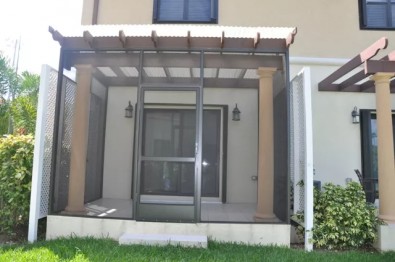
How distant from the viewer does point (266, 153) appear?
5723 millimetres

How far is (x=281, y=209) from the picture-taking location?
19.0 ft

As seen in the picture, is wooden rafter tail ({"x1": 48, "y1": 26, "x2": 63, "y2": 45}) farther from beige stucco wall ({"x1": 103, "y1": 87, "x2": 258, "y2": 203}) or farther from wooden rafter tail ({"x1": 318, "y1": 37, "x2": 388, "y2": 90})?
wooden rafter tail ({"x1": 318, "y1": 37, "x2": 388, "y2": 90})

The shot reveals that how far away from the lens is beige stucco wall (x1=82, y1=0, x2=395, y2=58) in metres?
7.94

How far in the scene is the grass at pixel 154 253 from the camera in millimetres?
4418

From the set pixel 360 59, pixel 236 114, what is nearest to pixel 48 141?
pixel 236 114

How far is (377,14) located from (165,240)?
7.40 metres

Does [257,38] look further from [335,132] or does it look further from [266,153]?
[335,132]

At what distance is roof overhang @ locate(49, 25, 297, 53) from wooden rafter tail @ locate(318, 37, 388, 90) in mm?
1300

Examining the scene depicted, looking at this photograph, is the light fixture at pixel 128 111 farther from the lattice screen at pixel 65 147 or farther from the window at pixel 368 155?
the window at pixel 368 155

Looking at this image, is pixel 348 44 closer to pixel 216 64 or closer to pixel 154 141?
pixel 216 64

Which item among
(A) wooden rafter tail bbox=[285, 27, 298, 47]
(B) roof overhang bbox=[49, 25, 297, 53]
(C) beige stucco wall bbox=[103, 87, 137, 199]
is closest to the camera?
(A) wooden rafter tail bbox=[285, 27, 298, 47]

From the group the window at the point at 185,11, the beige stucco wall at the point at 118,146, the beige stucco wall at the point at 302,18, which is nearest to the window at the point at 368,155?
the beige stucco wall at the point at 302,18

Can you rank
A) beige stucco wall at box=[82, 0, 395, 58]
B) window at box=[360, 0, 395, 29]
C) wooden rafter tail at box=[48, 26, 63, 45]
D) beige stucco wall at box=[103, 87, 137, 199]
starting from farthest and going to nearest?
beige stucco wall at box=[103, 87, 137, 199] → window at box=[360, 0, 395, 29] → beige stucco wall at box=[82, 0, 395, 58] → wooden rafter tail at box=[48, 26, 63, 45]

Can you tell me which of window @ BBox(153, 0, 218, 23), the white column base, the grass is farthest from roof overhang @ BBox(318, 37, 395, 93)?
window @ BBox(153, 0, 218, 23)
